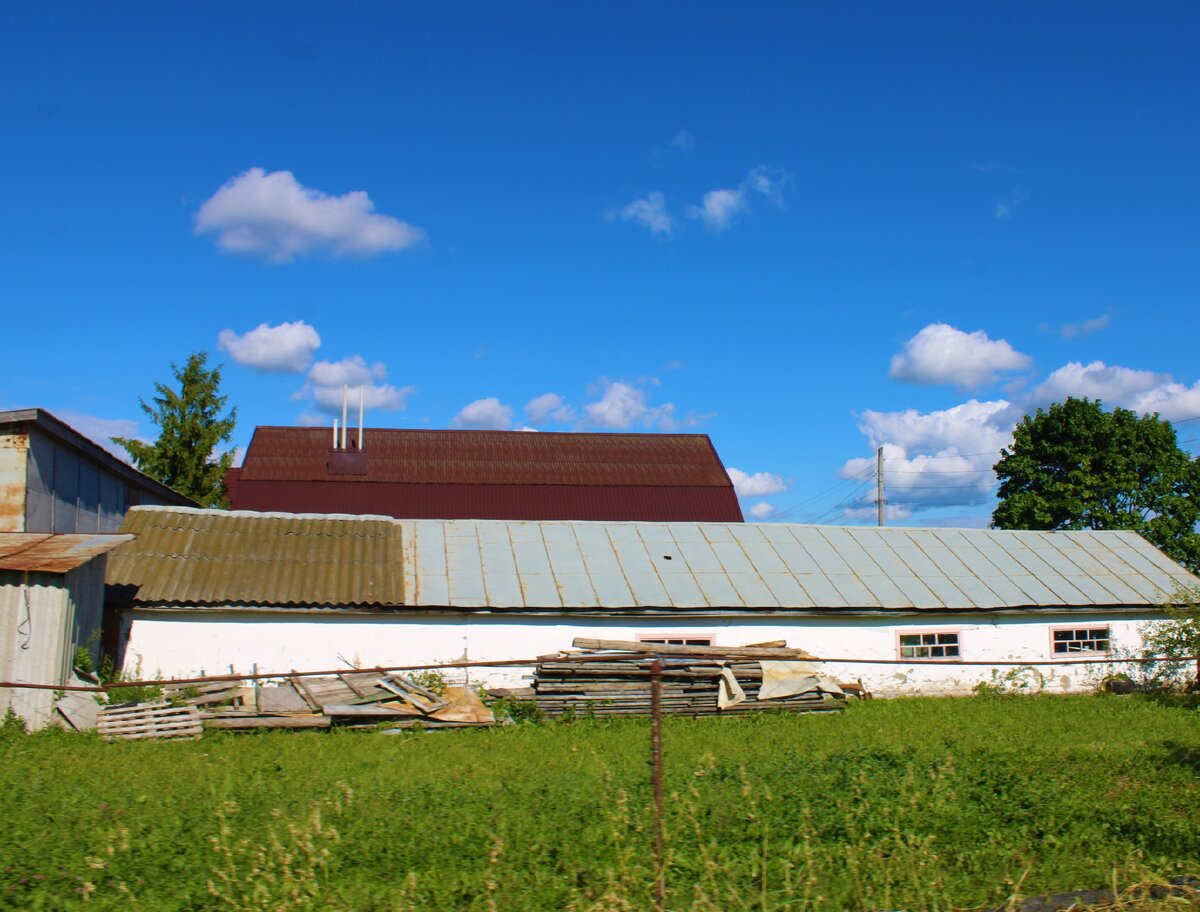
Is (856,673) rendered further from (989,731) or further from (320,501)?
(320,501)

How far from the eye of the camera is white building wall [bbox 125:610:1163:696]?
17.9 metres

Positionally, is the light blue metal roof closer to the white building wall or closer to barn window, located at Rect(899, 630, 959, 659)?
the white building wall

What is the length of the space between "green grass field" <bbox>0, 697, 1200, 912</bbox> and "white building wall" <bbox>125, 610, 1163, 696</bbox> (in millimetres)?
5646

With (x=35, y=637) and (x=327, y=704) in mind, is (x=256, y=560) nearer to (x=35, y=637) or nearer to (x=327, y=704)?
(x=327, y=704)

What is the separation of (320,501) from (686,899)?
30337 millimetres

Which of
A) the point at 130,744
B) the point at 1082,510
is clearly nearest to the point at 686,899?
the point at 130,744

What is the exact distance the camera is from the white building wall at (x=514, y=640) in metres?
17.9

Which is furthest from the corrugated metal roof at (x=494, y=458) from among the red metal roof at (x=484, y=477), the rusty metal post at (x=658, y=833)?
the rusty metal post at (x=658, y=833)

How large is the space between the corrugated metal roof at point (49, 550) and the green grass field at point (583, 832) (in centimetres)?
304

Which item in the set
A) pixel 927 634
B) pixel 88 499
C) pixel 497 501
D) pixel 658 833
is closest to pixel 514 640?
pixel 927 634

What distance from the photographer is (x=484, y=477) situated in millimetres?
37156

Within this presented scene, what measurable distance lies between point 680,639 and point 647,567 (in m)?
2.14

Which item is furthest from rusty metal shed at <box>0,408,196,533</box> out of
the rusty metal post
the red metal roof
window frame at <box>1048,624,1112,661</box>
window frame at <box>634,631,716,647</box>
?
window frame at <box>1048,624,1112,661</box>

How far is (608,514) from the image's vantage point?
3628 centimetres
